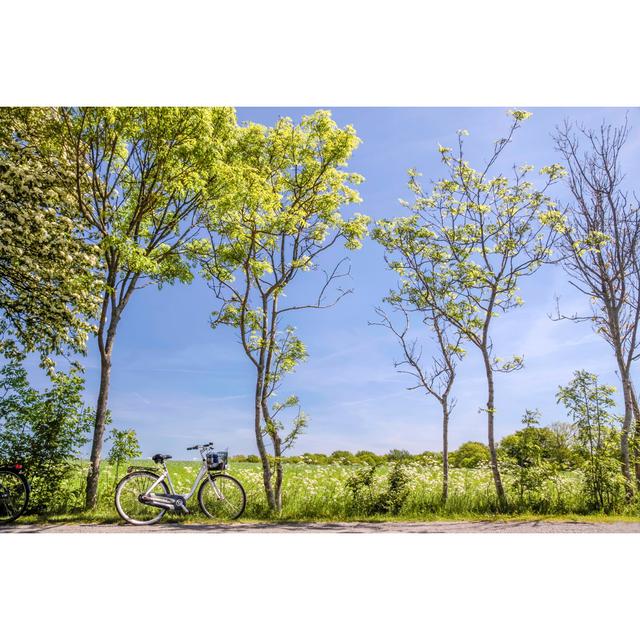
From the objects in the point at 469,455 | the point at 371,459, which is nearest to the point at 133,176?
the point at 371,459

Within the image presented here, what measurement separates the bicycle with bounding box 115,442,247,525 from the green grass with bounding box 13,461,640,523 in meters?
0.20

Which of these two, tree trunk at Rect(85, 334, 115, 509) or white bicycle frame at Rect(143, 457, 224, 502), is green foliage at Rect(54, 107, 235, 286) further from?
white bicycle frame at Rect(143, 457, 224, 502)

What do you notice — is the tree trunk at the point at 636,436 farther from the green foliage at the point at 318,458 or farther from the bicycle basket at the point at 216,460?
the bicycle basket at the point at 216,460

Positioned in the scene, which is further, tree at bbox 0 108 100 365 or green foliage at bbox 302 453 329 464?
green foliage at bbox 302 453 329 464


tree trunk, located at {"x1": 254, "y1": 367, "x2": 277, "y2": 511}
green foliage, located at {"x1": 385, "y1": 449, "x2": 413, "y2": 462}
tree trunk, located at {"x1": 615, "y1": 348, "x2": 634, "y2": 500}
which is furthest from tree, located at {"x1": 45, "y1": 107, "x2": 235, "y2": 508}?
tree trunk, located at {"x1": 615, "y1": 348, "x2": 634, "y2": 500}

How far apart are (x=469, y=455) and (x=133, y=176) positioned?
7.38 metres

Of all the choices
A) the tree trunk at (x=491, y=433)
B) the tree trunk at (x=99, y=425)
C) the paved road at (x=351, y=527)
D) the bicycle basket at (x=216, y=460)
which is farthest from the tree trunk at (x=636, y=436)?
the tree trunk at (x=99, y=425)

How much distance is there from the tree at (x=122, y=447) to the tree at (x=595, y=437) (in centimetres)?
583

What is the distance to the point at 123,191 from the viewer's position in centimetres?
826

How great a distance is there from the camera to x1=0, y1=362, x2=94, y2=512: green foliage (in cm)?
657

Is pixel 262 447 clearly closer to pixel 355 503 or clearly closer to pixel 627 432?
pixel 355 503
